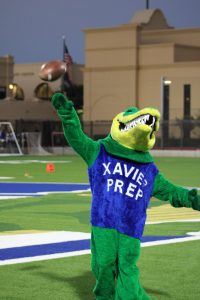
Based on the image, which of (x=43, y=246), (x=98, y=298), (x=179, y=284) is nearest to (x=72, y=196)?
(x=43, y=246)

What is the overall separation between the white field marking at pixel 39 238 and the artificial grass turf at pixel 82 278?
3.73 ft

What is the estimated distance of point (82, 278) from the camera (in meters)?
8.73

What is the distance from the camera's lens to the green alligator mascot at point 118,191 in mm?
6984

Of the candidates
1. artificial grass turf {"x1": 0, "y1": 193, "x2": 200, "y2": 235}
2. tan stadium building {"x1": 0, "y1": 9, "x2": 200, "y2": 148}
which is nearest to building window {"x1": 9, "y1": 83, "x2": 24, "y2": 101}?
tan stadium building {"x1": 0, "y1": 9, "x2": 200, "y2": 148}

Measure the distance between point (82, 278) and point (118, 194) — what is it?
1.85 m

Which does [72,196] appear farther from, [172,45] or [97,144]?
[172,45]

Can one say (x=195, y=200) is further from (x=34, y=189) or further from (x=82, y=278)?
(x=34, y=189)

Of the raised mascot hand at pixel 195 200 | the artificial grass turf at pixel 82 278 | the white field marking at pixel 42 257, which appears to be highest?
the raised mascot hand at pixel 195 200

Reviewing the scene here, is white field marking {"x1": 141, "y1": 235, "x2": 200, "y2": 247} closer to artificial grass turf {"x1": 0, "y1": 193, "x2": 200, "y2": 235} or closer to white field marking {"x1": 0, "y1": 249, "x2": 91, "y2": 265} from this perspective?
artificial grass turf {"x1": 0, "y1": 193, "x2": 200, "y2": 235}

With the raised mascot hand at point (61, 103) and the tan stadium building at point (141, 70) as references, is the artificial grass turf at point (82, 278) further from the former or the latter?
the tan stadium building at point (141, 70)

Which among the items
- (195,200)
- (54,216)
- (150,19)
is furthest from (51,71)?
(150,19)

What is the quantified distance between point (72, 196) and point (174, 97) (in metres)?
37.6

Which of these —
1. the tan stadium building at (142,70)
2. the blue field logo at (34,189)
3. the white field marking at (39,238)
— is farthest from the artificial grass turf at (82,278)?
the tan stadium building at (142,70)

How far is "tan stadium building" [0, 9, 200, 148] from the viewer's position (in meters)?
55.1
